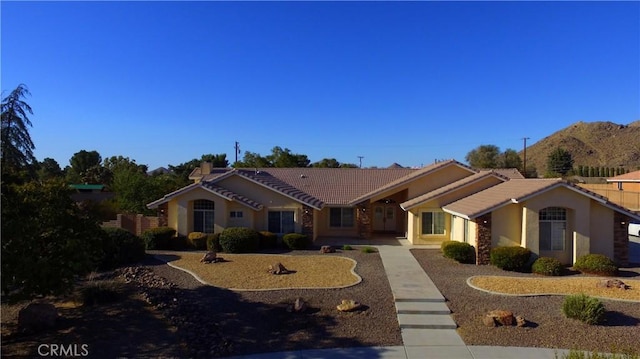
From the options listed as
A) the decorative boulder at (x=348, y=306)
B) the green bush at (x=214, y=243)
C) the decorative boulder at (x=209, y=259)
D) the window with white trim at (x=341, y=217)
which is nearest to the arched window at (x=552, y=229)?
the decorative boulder at (x=348, y=306)

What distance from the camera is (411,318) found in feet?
37.9

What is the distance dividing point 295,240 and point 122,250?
8.56 m

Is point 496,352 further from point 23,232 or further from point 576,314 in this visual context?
point 23,232

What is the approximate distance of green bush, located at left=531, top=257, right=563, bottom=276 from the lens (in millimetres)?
17203

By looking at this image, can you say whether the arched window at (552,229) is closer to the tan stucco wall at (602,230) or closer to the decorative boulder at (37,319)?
the tan stucco wall at (602,230)

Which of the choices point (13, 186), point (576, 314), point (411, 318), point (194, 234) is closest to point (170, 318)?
point (13, 186)

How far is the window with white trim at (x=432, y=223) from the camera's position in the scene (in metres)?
24.7

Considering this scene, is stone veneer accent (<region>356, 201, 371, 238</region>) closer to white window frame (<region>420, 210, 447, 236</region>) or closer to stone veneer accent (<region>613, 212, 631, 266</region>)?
white window frame (<region>420, 210, 447, 236</region>)

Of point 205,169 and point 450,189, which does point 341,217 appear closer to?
point 450,189

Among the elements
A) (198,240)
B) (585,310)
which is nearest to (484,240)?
(585,310)

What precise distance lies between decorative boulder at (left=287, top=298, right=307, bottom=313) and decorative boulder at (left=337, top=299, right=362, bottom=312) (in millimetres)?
983

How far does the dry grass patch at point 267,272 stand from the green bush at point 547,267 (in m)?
7.43

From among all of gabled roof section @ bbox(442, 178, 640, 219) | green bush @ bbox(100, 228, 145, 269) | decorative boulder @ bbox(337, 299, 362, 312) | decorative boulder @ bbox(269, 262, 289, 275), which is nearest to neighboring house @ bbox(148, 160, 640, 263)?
gabled roof section @ bbox(442, 178, 640, 219)

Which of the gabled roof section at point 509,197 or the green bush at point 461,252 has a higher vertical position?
the gabled roof section at point 509,197
